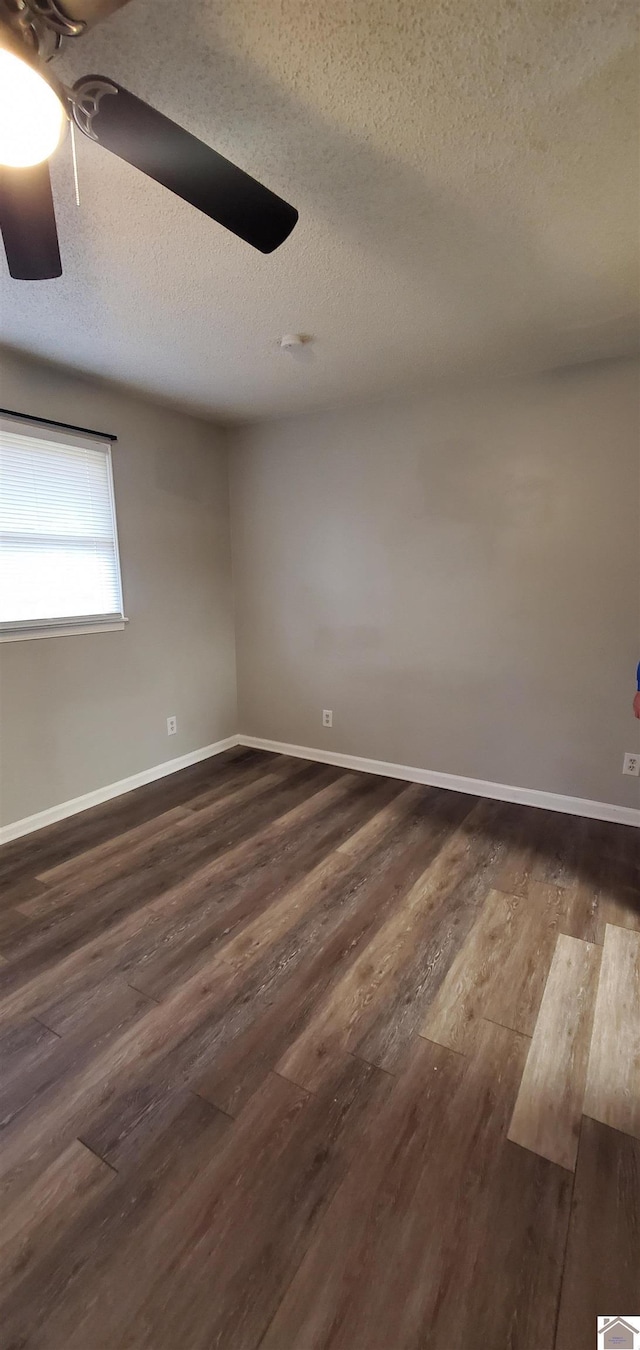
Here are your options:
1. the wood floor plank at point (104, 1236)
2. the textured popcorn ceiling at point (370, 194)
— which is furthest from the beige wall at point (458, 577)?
the wood floor plank at point (104, 1236)

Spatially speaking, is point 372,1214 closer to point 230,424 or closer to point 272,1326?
point 272,1326

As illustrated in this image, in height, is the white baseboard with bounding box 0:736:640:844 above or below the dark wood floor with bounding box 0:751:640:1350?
above

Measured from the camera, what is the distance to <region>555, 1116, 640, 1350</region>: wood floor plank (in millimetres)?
997

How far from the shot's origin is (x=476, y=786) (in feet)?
10.9

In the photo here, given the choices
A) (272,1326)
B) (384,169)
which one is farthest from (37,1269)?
(384,169)

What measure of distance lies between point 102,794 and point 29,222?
2.77 metres

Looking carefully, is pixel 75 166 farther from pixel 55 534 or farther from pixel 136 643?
pixel 136 643

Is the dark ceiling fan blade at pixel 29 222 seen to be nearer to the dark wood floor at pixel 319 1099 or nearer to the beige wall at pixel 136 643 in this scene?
the beige wall at pixel 136 643

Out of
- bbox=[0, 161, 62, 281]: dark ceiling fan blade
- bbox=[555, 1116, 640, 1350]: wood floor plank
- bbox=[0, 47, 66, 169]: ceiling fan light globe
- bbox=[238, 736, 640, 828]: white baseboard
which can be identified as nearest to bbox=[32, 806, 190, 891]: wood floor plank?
bbox=[238, 736, 640, 828]: white baseboard

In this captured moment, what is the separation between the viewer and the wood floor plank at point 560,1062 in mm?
1306

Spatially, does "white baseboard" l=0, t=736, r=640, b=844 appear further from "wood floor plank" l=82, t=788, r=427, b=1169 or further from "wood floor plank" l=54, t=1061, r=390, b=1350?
"wood floor plank" l=54, t=1061, r=390, b=1350

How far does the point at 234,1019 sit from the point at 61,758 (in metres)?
1.90

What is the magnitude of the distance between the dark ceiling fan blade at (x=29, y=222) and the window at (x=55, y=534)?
1.52 meters

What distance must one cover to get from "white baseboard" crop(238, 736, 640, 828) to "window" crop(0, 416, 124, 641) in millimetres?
1621
